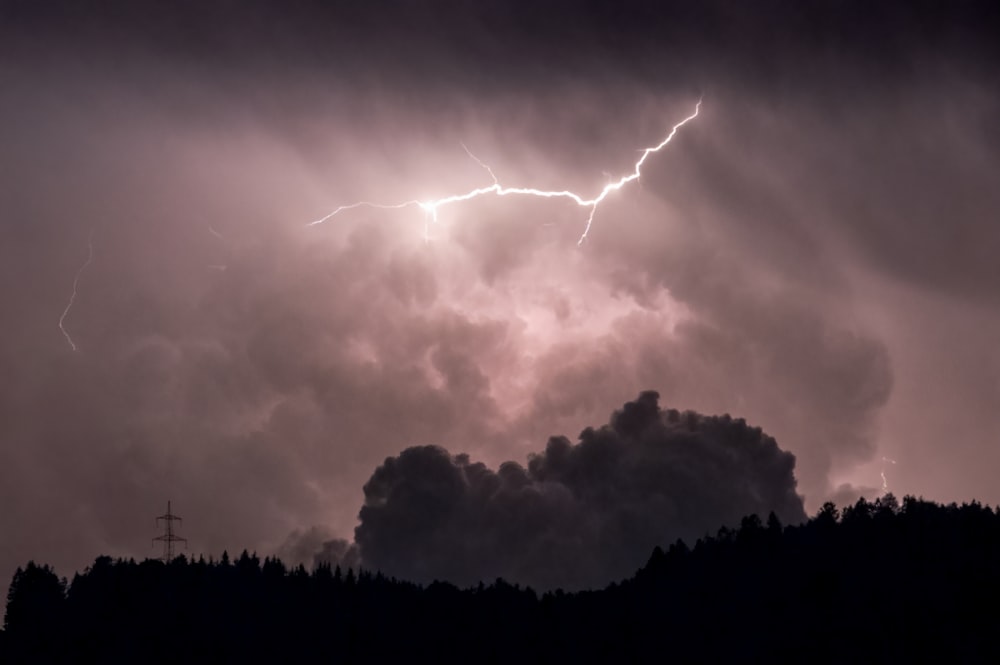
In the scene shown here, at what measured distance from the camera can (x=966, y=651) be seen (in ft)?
641

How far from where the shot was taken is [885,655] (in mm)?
198250

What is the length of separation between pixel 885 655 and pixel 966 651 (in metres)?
9.71
